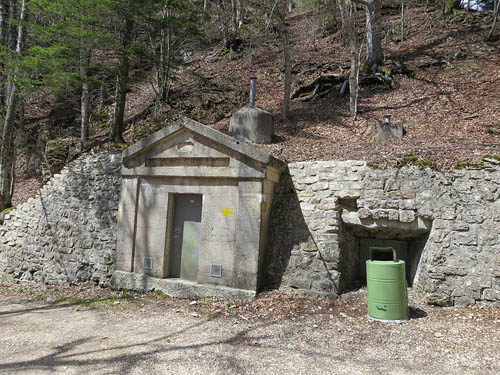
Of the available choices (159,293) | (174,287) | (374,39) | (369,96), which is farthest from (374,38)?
(159,293)

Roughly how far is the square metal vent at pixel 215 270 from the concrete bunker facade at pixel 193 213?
0.07 ft

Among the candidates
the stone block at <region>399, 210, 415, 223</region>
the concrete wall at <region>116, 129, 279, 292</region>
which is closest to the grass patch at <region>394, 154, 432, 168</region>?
the stone block at <region>399, 210, 415, 223</region>

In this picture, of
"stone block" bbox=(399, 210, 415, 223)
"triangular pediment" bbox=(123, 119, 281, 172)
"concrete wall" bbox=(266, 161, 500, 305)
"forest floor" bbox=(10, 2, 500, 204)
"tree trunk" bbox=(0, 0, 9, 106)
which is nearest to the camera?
"concrete wall" bbox=(266, 161, 500, 305)

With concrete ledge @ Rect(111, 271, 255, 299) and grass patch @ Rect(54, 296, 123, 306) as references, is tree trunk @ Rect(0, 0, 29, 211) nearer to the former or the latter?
grass patch @ Rect(54, 296, 123, 306)

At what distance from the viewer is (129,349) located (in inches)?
185

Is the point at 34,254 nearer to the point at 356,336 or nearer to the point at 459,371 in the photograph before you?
the point at 356,336

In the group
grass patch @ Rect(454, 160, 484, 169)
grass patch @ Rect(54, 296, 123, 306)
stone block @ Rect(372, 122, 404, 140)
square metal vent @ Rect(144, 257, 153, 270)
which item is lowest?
grass patch @ Rect(54, 296, 123, 306)

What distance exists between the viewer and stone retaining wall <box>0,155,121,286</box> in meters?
8.48

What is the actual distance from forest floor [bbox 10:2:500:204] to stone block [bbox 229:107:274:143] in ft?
1.46

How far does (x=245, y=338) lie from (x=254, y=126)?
23.0 feet

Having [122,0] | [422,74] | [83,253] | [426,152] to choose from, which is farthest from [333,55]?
[83,253]

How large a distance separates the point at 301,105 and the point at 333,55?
602 cm

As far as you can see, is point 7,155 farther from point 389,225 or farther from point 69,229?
point 389,225

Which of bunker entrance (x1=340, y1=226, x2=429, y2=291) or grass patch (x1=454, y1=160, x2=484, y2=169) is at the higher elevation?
grass patch (x1=454, y1=160, x2=484, y2=169)
